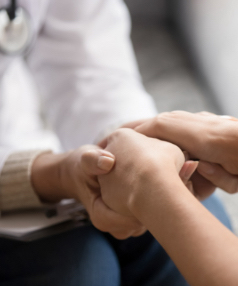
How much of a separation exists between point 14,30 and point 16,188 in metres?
0.25

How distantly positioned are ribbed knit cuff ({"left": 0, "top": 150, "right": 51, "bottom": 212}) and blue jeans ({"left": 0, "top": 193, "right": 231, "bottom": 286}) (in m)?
0.05

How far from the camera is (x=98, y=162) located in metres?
0.43


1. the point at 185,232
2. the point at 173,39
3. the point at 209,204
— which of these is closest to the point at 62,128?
the point at 209,204

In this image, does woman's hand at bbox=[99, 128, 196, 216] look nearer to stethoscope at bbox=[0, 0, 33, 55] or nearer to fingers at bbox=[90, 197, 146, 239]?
fingers at bbox=[90, 197, 146, 239]

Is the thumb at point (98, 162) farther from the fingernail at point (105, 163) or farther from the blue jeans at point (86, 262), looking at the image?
the blue jeans at point (86, 262)

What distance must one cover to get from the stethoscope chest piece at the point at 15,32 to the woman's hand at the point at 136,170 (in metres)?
0.24

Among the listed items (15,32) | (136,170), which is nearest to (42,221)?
(136,170)

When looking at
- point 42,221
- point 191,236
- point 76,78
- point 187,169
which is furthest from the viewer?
point 76,78

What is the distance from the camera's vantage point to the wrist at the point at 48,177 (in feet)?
1.75

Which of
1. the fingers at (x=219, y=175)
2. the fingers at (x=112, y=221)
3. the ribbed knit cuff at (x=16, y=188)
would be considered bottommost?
the ribbed knit cuff at (x=16, y=188)

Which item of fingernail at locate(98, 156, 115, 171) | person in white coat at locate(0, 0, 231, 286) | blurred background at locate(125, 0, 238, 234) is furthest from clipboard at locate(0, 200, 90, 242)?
blurred background at locate(125, 0, 238, 234)

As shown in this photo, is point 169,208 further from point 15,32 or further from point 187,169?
point 15,32

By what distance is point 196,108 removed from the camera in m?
1.02

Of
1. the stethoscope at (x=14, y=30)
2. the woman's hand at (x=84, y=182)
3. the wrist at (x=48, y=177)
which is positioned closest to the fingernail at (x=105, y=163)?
the woman's hand at (x=84, y=182)
